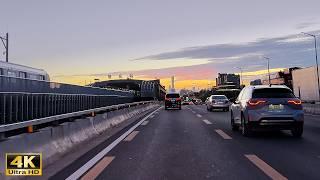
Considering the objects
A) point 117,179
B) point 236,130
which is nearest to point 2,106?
point 117,179

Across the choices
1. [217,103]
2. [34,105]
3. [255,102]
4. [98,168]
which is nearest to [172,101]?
[217,103]

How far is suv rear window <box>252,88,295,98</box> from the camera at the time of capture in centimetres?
1381

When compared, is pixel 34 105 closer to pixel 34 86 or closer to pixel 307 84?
pixel 34 86

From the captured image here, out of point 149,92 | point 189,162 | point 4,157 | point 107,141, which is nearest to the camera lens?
point 4,157

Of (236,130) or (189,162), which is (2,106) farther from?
(236,130)

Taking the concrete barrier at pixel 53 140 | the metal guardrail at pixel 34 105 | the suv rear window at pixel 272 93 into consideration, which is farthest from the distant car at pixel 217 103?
the suv rear window at pixel 272 93

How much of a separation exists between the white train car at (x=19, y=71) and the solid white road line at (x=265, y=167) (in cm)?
1079

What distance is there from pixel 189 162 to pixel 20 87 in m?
5.93

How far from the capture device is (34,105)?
42.7 ft

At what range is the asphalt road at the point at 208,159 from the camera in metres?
7.52

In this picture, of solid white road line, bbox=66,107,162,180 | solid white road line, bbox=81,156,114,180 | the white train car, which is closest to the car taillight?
solid white road line, bbox=66,107,162,180

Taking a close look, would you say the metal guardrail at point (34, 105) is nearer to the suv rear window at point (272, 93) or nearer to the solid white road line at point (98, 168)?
the solid white road line at point (98, 168)

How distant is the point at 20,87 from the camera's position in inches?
482

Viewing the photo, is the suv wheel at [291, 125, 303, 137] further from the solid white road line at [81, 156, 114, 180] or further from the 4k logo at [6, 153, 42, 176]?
the 4k logo at [6, 153, 42, 176]
